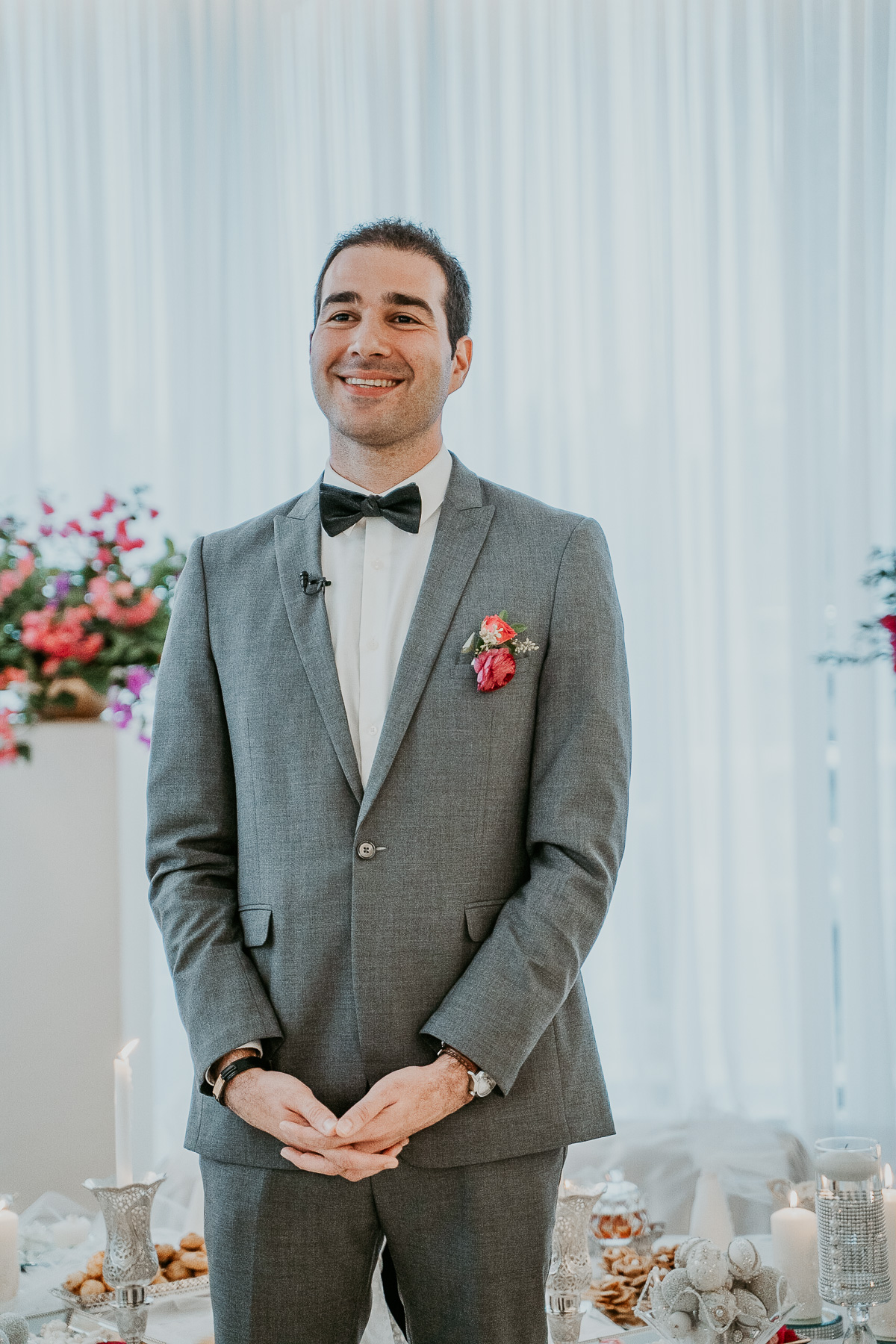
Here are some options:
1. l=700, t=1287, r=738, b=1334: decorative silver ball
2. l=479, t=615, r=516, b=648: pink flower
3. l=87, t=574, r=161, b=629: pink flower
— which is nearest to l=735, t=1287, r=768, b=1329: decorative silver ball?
l=700, t=1287, r=738, b=1334: decorative silver ball

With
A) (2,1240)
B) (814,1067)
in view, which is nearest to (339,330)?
(2,1240)

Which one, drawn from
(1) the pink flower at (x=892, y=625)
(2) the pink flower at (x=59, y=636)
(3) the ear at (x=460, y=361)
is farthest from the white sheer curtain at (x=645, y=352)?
(3) the ear at (x=460, y=361)

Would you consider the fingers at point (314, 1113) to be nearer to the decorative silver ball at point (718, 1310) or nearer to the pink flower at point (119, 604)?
the decorative silver ball at point (718, 1310)

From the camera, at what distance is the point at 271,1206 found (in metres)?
1.45

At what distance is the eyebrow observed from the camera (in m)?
1.68

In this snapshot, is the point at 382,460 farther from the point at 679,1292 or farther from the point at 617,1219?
the point at 617,1219

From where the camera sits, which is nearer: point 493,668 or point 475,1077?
point 475,1077

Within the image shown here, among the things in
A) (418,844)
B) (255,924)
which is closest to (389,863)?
(418,844)

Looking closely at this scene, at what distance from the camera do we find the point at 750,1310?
1.85 metres

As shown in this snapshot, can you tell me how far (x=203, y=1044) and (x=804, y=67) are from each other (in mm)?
3224

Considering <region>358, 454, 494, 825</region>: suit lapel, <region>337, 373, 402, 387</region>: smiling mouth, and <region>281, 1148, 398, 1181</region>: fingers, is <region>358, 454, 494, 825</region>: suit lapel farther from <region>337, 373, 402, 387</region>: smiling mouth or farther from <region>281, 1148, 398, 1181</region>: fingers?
<region>281, 1148, 398, 1181</region>: fingers

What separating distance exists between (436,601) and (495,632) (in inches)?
3.8

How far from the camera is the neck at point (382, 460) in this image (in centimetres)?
171

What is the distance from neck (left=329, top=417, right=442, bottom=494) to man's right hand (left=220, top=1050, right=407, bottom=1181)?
30.6 inches
